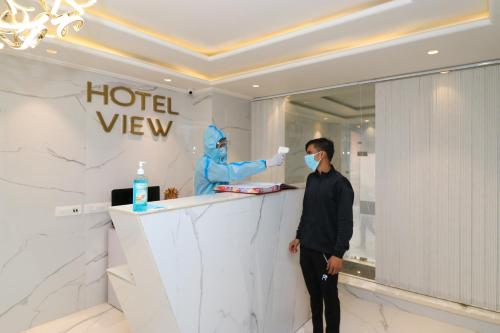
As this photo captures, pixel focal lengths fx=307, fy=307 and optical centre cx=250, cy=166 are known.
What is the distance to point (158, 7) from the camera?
7.54ft

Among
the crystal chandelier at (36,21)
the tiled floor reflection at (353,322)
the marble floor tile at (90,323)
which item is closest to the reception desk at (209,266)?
the tiled floor reflection at (353,322)

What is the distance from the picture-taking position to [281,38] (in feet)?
8.53

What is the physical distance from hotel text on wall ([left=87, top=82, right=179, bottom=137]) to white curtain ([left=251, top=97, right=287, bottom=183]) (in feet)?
3.99

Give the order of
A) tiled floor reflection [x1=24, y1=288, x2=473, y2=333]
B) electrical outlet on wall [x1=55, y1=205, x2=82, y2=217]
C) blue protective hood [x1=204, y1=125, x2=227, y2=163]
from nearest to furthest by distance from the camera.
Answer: blue protective hood [x1=204, y1=125, x2=227, y2=163] → tiled floor reflection [x1=24, y1=288, x2=473, y2=333] → electrical outlet on wall [x1=55, y1=205, x2=82, y2=217]

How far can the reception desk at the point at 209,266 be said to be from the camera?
5.25 feet

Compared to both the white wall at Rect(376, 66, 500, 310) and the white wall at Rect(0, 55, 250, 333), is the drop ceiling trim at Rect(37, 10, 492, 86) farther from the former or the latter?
the white wall at Rect(376, 66, 500, 310)

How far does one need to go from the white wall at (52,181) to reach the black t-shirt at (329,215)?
2.16 metres

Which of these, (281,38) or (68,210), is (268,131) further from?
(68,210)

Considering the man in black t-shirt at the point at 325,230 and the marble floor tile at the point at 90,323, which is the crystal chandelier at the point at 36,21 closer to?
the man in black t-shirt at the point at 325,230

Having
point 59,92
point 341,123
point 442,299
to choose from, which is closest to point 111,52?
point 59,92

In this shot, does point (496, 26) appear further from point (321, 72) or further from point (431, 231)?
point (431, 231)

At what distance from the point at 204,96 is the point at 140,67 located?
1091 mm

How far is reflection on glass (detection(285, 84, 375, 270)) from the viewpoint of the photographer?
11.5 feet

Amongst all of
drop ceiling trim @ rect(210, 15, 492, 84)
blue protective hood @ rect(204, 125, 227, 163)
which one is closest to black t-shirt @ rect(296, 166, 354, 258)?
blue protective hood @ rect(204, 125, 227, 163)
